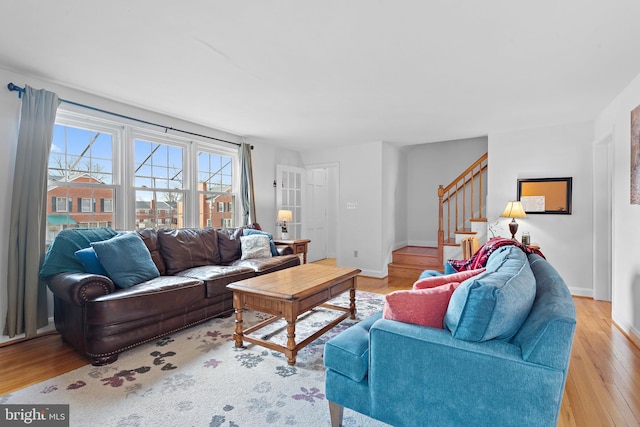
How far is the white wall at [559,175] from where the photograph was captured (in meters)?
4.16

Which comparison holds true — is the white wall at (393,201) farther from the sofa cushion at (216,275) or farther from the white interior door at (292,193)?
the sofa cushion at (216,275)

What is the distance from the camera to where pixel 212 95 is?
3289 mm

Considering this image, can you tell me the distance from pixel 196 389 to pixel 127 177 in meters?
2.67

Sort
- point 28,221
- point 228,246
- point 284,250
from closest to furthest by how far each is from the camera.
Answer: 1. point 28,221
2. point 228,246
3. point 284,250

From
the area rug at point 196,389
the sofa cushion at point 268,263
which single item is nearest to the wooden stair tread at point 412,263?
the sofa cushion at point 268,263

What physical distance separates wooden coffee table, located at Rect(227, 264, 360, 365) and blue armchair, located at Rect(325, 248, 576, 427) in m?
0.83

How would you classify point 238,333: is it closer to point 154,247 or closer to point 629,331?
point 154,247

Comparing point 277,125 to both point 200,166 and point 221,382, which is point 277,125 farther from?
point 221,382

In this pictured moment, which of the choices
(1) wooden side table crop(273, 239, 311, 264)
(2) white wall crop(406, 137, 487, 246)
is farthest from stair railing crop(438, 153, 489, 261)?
(1) wooden side table crop(273, 239, 311, 264)

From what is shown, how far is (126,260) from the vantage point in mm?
2848

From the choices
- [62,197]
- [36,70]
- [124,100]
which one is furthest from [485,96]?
[62,197]

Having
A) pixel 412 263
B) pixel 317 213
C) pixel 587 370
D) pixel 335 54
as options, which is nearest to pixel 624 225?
pixel 587 370

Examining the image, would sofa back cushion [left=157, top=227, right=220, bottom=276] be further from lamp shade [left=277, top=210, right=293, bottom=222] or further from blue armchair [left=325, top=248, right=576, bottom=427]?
blue armchair [left=325, top=248, right=576, bottom=427]

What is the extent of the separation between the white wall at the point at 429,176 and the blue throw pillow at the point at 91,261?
17.9ft
